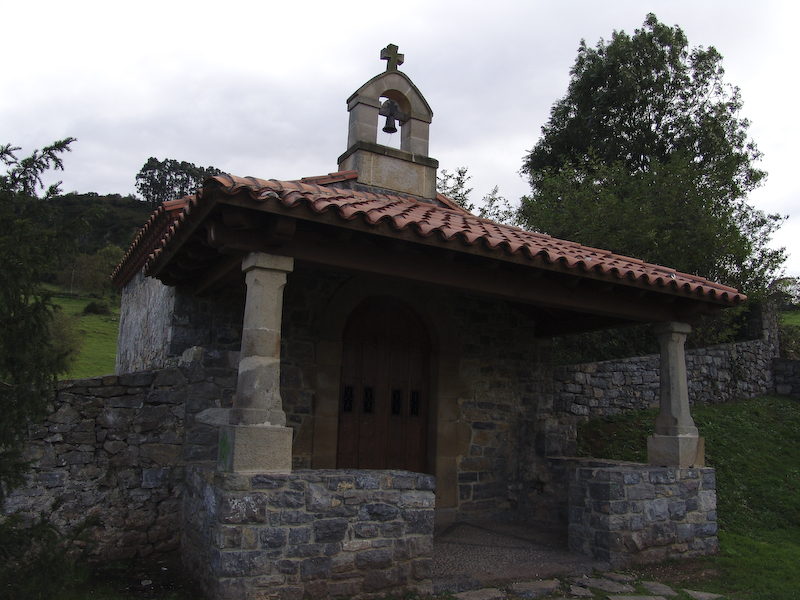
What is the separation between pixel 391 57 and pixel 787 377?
1068 cm

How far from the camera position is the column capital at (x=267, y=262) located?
170 inches

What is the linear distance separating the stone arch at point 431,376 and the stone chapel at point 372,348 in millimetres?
21

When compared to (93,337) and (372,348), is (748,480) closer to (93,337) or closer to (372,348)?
(372,348)

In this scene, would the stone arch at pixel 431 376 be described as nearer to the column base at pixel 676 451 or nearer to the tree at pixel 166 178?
the column base at pixel 676 451

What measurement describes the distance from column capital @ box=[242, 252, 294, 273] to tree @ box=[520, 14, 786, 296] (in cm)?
906

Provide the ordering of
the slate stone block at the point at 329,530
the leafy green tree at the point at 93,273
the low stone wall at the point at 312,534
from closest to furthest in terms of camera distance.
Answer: the low stone wall at the point at 312,534 → the slate stone block at the point at 329,530 → the leafy green tree at the point at 93,273

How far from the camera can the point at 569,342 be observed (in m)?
11.9

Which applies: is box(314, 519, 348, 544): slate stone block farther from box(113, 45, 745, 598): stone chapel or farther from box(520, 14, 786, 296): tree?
box(520, 14, 786, 296): tree

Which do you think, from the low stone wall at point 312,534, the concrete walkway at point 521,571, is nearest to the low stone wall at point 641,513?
the concrete walkway at point 521,571

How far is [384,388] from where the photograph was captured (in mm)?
6766

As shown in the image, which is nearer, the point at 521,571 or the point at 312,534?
the point at 312,534

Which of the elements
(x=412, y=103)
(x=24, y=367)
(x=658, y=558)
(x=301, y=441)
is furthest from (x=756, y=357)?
(x=24, y=367)

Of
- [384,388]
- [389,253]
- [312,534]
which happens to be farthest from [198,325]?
[312,534]

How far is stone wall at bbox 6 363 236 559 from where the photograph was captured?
505 cm
